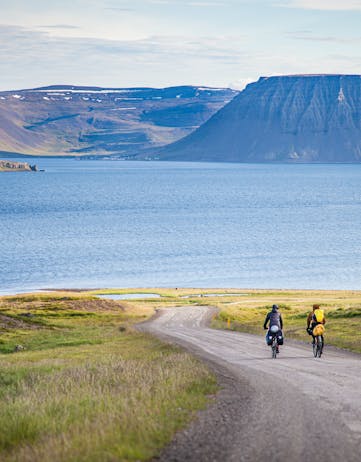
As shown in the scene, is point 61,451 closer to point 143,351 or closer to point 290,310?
point 143,351

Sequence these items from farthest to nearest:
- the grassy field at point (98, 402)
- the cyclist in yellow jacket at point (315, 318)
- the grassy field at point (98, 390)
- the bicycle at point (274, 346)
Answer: the cyclist in yellow jacket at point (315, 318), the bicycle at point (274, 346), the grassy field at point (98, 390), the grassy field at point (98, 402)

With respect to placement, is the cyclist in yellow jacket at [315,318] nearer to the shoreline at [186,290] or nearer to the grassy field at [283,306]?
the grassy field at [283,306]

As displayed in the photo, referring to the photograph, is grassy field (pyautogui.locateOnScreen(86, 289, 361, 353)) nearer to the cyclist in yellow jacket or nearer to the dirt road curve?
the cyclist in yellow jacket

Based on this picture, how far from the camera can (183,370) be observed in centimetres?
2255

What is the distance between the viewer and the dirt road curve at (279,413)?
42.2 feet

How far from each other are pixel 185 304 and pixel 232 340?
36584 millimetres

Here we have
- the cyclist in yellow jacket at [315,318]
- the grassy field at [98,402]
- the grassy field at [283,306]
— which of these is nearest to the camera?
the grassy field at [98,402]

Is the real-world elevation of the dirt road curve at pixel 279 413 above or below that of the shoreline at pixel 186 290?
above

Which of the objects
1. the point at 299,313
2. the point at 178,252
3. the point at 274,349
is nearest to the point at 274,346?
the point at 274,349

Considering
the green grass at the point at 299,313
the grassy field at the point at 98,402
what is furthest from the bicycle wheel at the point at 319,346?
the grassy field at the point at 98,402

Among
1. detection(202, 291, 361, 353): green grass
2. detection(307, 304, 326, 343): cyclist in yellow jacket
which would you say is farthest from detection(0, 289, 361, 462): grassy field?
detection(307, 304, 326, 343): cyclist in yellow jacket

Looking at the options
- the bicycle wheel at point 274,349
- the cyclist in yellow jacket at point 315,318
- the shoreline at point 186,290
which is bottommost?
Answer: the shoreline at point 186,290

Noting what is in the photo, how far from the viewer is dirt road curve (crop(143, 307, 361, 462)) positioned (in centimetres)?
1285

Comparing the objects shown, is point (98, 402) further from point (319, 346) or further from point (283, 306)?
point (283, 306)
